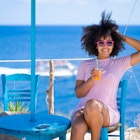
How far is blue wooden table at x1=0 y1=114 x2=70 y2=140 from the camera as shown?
10.1 ft

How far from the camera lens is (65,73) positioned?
79.4ft

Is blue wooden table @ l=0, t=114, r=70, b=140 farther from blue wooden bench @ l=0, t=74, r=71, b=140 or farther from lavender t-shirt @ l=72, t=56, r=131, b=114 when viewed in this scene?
lavender t-shirt @ l=72, t=56, r=131, b=114

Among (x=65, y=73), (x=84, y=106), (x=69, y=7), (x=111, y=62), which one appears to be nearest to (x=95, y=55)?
(x=111, y=62)

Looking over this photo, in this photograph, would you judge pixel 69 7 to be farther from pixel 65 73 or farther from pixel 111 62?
pixel 111 62

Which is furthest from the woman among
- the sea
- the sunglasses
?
the sea

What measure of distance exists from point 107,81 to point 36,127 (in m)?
0.76

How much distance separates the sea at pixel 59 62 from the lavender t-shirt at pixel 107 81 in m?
0.44

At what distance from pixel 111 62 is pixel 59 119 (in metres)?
0.67

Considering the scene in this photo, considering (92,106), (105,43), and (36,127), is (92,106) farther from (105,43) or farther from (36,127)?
(105,43)

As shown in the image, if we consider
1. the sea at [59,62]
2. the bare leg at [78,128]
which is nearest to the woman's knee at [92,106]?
the bare leg at [78,128]

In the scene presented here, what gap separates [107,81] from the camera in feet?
11.7

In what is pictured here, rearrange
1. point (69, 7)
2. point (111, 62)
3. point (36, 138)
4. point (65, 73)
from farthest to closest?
1. point (69, 7)
2. point (65, 73)
3. point (111, 62)
4. point (36, 138)

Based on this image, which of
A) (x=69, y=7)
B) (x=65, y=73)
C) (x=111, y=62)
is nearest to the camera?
(x=111, y=62)

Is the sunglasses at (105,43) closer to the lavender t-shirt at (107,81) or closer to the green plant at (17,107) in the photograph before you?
the lavender t-shirt at (107,81)
